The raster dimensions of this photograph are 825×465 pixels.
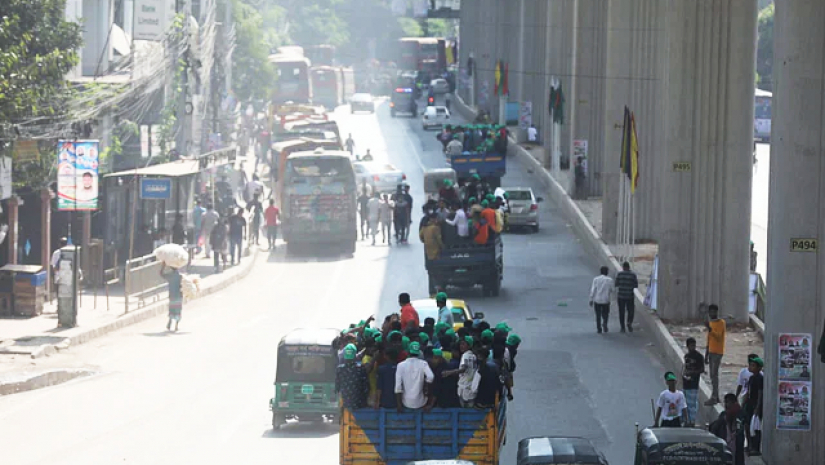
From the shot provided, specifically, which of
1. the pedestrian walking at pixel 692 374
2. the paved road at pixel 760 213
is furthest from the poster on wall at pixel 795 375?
the paved road at pixel 760 213

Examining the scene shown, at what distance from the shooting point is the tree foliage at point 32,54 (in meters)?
31.2

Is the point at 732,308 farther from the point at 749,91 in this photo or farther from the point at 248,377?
the point at 248,377

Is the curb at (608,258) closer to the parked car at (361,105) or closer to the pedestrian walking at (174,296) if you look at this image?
the pedestrian walking at (174,296)

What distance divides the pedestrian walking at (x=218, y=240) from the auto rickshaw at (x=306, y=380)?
66.2ft

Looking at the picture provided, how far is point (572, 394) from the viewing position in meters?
26.9

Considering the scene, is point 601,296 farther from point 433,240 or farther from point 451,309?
point 451,309

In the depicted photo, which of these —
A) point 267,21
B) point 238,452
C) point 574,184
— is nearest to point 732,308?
point 238,452

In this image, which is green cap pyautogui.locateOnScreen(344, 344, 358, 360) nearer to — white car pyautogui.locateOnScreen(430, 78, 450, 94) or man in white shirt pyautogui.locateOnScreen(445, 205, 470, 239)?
man in white shirt pyautogui.locateOnScreen(445, 205, 470, 239)

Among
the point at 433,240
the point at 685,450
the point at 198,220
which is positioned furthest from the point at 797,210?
the point at 198,220

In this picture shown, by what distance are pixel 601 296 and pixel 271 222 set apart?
62.1 ft

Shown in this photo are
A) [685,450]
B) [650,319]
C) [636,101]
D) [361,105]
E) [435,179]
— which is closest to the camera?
[685,450]

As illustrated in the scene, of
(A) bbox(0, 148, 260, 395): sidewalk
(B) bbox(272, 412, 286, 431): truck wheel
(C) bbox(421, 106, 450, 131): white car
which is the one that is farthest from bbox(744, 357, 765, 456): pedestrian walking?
(C) bbox(421, 106, 450, 131): white car

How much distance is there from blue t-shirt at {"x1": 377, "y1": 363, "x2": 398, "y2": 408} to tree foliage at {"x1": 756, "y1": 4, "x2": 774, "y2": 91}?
284 feet

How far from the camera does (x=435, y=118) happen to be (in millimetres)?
89375
